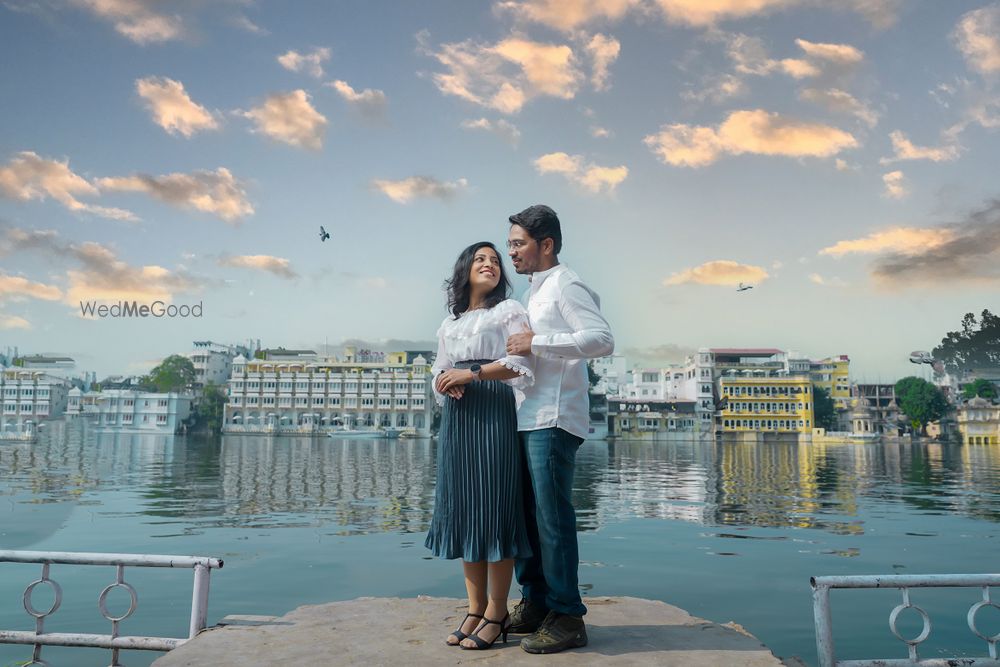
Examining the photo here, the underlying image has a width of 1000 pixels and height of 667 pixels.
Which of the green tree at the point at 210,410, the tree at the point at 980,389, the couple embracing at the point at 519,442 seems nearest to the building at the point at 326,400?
the green tree at the point at 210,410

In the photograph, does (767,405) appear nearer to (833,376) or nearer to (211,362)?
(833,376)

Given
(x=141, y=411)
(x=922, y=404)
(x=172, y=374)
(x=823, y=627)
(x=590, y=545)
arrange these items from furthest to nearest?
(x=172, y=374), (x=141, y=411), (x=922, y=404), (x=590, y=545), (x=823, y=627)

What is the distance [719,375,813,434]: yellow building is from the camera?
76125 millimetres

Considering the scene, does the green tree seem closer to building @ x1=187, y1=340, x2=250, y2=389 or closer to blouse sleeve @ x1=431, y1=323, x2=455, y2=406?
building @ x1=187, y1=340, x2=250, y2=389

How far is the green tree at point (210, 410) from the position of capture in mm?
89062

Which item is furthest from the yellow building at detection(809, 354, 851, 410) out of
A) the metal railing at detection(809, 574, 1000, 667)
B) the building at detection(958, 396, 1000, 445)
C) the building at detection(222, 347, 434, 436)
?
the metal railing at detection(809, 574, 1000, 667)

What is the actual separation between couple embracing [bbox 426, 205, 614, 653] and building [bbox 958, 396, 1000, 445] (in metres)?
78.2

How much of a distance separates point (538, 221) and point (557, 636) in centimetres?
160

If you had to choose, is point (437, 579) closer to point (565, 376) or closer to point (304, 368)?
point (565, 376)

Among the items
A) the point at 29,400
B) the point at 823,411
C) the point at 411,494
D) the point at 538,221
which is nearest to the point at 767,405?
the point at 823,411

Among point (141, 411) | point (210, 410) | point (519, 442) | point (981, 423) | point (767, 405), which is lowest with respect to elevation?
point (519, 442)

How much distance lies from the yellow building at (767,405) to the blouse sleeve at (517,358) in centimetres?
7769

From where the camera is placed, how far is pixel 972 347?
Result: 8800 cm

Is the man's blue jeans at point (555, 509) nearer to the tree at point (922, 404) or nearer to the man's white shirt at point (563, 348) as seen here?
the man's white shirt at point (563, 348)
